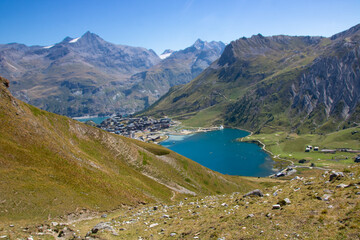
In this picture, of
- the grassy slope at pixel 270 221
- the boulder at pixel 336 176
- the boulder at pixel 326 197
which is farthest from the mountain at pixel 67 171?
the boulder at pixel 336 176

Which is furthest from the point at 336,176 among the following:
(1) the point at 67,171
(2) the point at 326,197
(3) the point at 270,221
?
(1) the point at 67,171

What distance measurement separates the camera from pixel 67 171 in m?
43.0

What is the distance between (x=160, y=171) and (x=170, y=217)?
45.2 metres

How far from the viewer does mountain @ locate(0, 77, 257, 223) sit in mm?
33250

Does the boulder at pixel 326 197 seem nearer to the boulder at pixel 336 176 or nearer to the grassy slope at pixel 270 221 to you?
the grassy slope at pixel 270 221

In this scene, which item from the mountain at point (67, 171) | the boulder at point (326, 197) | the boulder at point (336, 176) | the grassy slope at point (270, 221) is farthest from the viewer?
the mountain at point (67, 171)

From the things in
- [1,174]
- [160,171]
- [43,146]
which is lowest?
[160,171]

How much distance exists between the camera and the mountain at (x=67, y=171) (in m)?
33.2

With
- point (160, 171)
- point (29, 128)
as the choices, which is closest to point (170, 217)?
point (29, 128)

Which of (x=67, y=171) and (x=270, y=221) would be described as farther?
(x=67, y=171)

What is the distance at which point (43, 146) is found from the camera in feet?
150

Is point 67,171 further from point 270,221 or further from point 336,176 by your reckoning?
point 336,176

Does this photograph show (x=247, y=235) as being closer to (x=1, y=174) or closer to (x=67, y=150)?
(x=1, y=174)

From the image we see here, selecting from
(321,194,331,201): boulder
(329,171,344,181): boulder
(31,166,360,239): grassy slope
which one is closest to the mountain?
(31,166,360,239): grassy slope
